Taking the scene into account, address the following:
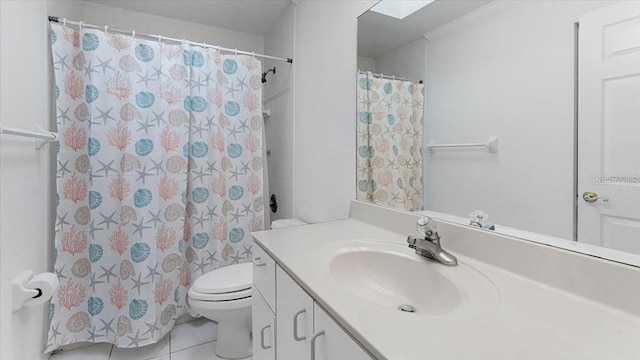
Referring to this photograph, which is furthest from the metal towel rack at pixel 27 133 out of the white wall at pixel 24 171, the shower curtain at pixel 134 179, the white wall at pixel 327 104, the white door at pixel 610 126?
the white door at pixel 610 126

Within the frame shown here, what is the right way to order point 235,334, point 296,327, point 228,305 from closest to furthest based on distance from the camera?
point 296,327 → point 228,305 → point 235,334

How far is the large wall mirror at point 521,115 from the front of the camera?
2.22 feet

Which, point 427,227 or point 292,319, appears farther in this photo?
point 427,227

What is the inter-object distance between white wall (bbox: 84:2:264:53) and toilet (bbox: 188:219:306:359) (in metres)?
1.81

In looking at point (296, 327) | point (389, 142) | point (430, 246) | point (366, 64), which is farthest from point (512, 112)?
point (296, 327)

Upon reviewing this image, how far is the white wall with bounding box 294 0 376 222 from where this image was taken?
157 cm

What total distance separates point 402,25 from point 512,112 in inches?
26.5

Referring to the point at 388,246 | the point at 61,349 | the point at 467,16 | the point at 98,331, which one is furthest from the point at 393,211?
the point at 61,349

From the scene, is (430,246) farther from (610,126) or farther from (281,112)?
(281,112)

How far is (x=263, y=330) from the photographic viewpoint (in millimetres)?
1080

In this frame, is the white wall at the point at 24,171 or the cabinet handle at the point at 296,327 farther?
the white wall at the point at 24,171

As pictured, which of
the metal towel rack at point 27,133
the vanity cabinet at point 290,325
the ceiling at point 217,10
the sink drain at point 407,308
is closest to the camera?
the vanity cabinet at point 290,325

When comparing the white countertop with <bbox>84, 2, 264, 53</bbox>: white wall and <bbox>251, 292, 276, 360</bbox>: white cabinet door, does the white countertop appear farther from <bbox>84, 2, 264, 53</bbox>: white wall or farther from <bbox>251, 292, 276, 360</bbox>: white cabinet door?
<bbox>84, 2, 264, 53</bbox>: white wall

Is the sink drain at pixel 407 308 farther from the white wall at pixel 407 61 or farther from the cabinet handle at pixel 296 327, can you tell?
the white wall at pixel 407 61
